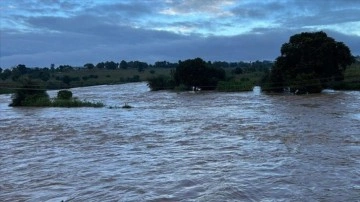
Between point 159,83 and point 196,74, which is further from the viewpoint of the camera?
point 159,83

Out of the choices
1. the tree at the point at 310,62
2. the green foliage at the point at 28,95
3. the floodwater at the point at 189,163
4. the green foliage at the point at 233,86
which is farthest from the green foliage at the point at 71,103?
the green foliage at the point at 233,86

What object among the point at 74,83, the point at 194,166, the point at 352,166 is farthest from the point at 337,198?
the point at 74,83

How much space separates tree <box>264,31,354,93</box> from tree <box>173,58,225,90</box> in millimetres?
10459

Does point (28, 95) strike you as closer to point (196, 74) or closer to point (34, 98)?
point (34, 98)

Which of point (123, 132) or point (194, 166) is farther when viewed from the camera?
point (123, 132)

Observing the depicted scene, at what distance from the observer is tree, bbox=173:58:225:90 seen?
47.9 meters

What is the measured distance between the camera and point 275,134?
14.1 meters

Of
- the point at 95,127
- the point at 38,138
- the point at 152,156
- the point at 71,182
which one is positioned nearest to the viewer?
the point at 71,182

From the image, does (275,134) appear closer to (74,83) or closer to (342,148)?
(342,148)

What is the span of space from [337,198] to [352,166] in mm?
2353

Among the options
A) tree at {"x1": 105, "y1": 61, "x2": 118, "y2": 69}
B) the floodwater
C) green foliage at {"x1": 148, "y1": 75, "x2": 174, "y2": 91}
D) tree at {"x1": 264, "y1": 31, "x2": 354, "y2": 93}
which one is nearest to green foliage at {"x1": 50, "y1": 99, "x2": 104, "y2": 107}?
the floodwater

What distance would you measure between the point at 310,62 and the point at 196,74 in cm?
1509

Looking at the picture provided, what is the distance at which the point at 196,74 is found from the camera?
1903 inches

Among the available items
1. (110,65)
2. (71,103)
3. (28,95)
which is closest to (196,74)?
(71,103)
